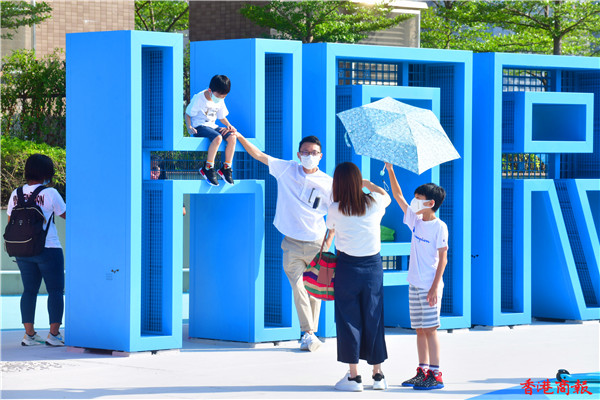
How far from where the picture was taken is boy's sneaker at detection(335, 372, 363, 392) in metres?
7.18

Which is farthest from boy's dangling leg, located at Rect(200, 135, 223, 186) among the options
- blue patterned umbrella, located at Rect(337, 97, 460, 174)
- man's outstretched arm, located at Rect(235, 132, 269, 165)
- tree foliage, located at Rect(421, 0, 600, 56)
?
tree foliage, located at Rect(421, 0, 600, 56)

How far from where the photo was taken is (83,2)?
2339 centimetres

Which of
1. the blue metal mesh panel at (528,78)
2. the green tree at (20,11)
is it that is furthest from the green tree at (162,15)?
the blue metal mesh panel at (528,78)

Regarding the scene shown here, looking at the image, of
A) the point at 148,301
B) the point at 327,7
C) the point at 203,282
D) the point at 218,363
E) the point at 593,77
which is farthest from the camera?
the point at 327,7

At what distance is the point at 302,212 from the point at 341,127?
5.16 ft

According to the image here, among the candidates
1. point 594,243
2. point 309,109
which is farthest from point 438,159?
point 594,243

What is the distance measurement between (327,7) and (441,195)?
16523 mm

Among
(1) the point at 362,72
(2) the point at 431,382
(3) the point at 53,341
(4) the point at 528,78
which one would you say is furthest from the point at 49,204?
(4) the point at 528,78

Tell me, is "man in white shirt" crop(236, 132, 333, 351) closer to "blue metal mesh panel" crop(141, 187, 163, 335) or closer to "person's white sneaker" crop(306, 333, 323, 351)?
"person's white sneaker" crop(306, 333, 323, 351)

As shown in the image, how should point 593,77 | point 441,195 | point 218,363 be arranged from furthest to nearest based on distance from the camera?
point 593,77
point 218,363
point 441,195

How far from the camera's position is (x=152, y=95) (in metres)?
8.94

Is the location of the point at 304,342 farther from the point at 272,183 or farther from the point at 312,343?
the point at 272,183

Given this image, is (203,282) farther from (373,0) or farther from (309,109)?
(373,0)

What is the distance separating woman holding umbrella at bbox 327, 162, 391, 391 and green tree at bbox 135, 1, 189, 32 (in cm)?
2278
